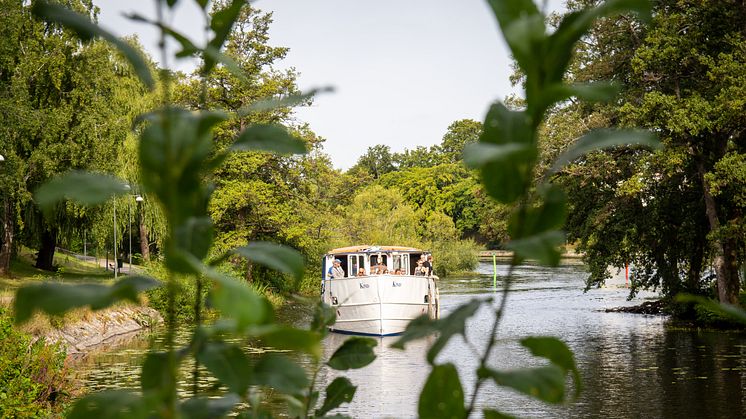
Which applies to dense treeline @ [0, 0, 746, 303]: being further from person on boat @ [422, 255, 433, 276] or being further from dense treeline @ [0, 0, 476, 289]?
person on boat @ [422, 255, 433, 276]

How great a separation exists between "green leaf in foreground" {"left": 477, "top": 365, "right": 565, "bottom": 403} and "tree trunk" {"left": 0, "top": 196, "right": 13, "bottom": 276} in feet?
91.3

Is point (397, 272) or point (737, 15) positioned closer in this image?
point (737, 15)

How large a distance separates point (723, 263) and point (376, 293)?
9.53 metres

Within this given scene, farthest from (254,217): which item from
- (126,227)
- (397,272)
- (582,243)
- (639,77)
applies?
(639,77)

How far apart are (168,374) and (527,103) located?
0.42 metres

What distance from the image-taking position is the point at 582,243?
23.8m

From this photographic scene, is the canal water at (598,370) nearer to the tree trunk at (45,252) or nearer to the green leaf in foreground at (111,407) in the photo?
the green leaf in foreground at (111,407)

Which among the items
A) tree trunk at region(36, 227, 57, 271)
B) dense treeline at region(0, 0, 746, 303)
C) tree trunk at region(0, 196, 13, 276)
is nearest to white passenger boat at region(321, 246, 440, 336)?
dense treeline at region(0, 0, 746, 303)

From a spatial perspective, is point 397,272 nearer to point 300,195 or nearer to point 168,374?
point 300,195

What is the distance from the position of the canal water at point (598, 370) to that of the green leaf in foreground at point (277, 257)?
6700 millimetres

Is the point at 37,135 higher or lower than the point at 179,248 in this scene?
higher

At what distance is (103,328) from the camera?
2238cm

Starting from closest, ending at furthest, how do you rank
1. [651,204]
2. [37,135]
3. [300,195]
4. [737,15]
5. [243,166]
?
[737,15]
[651,204]
[37,135]
[243,166]
[300,195]

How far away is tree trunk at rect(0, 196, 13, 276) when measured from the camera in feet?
88.1
